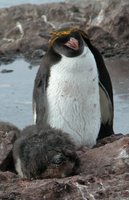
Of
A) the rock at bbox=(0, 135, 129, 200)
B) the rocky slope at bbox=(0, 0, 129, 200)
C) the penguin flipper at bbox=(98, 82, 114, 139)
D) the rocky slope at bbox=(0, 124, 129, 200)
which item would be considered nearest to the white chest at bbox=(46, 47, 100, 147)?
the rocky slope at bbox=(0, 0, 129, 200)

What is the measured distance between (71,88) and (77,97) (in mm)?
91

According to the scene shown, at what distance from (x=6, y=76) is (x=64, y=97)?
6.07 metres

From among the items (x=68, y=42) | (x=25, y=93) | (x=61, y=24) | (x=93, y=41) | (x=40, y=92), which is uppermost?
(x=68, y=42)

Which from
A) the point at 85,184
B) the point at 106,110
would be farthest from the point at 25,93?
the point at 85,184

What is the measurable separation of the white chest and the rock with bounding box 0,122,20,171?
3.34 ft

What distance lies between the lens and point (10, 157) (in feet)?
17.1

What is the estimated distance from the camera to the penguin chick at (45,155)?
15.6 ft

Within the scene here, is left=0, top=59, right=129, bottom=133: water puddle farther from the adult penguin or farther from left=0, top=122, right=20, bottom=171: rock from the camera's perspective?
left=0, top=122, right=20, bottom=171: rock

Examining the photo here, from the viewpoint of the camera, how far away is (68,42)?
257 inches

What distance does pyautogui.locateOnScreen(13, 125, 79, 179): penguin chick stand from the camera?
475 cm

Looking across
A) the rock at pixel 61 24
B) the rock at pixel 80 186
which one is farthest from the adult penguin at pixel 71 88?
the rock at pixel 61 24

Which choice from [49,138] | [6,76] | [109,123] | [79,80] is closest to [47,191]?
[49,138]

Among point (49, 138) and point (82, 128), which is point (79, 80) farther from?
point (49, 138)

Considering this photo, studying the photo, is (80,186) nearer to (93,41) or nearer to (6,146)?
(6,146)
